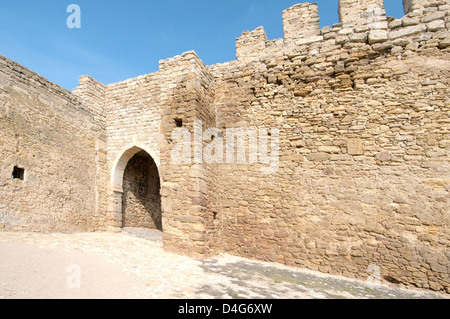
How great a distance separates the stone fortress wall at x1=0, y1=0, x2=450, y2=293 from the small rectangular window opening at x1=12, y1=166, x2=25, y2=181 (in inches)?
5.8

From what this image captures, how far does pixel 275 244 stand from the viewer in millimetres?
6461

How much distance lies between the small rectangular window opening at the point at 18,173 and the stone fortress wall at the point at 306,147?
15 cm

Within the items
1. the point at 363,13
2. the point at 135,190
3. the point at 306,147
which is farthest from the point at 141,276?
the point at 363,13

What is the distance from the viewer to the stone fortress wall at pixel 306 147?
5.62m

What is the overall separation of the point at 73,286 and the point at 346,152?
5.43 metres

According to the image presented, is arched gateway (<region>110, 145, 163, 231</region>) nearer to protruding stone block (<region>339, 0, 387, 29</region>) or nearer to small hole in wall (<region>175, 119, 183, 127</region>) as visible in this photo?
small hole in wall (<region>175, 119, 183, 127</region>)

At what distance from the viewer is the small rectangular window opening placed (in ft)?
21.6

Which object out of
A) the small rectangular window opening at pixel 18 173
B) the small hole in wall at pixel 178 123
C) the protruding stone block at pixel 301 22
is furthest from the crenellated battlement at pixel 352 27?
the small rectangular window opening at pixel 18 173

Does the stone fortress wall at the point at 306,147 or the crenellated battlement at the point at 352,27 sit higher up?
the crenellated battlement at the point at 352,27

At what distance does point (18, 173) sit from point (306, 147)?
6.59 metres

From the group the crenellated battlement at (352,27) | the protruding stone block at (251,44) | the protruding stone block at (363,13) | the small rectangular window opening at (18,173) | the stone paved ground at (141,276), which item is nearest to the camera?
the stone paved ground at (141,276)

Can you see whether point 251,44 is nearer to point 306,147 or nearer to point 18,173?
point 306,147

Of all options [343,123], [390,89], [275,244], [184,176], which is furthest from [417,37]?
[184,176]

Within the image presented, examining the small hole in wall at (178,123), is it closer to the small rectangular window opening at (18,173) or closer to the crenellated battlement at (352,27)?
the crenellated battlement at (352,27)
